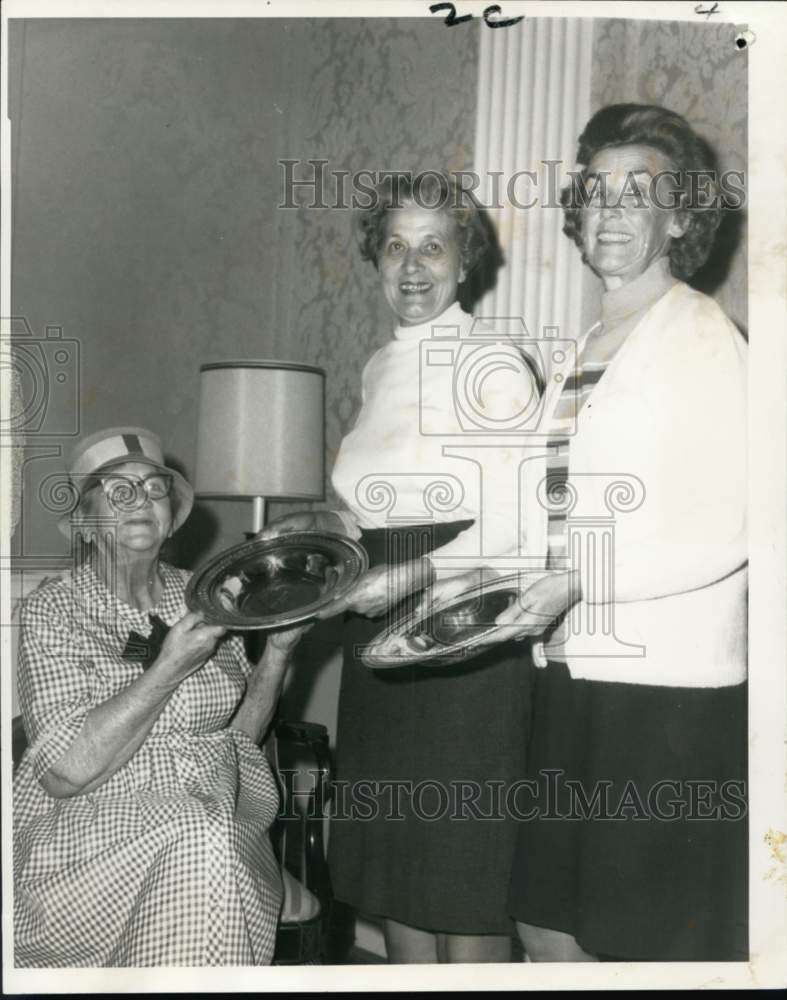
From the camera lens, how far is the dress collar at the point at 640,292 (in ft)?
5.77

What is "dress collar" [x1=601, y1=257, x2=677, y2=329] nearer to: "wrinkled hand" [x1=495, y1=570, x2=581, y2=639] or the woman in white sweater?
the woman in white sweater

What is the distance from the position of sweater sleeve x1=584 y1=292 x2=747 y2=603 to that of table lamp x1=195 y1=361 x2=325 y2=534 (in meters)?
0.54

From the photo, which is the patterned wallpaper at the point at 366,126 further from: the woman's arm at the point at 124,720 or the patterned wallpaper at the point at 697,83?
the woman's arm at the point at 124,720

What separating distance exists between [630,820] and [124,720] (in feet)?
2.90

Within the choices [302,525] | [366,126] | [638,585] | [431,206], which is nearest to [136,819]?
[302,525]

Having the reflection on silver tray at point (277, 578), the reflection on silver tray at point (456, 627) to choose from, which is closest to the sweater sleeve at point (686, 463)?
the reflection on silver tray at point (456, 627)

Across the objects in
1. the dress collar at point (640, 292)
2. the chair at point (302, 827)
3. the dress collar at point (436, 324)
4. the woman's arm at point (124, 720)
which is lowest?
the chair at point (302, 827)

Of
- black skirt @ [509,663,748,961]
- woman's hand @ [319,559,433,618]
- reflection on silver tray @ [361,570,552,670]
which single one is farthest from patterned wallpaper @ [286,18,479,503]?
black skirt @ [509,663,748,961]

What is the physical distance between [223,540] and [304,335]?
0.44 meters

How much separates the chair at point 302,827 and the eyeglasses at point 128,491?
16.6 inches

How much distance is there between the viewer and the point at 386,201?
1858 millimetres

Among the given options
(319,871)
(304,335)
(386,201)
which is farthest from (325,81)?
(319,871)

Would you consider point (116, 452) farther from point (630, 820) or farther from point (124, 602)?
point (630, 820)

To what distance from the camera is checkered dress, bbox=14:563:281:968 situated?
5.62 ft
